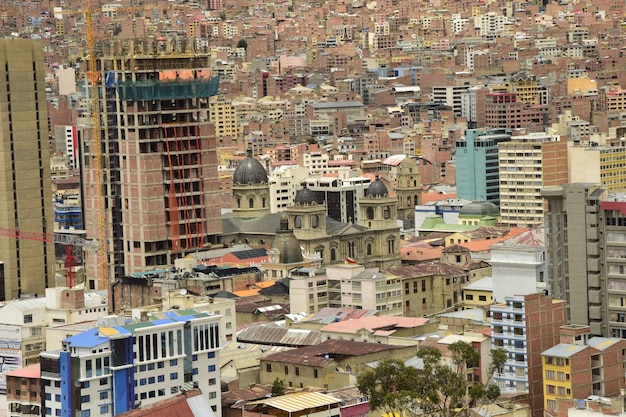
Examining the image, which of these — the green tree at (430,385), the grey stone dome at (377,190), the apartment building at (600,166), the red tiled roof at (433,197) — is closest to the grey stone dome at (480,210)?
the red tiled roof at (433,197)

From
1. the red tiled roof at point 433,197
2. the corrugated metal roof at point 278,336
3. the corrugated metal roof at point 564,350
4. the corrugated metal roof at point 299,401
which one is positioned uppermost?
the red tiled roof at point 433,197

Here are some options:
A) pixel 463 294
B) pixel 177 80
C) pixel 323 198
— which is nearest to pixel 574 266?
pixel 463 294

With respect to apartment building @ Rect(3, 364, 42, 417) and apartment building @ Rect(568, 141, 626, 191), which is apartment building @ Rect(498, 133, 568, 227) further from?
apartment building @ Rect(3, 364, 42, 417)

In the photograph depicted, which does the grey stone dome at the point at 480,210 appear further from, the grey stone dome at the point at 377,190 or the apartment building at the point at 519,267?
the apartment building at the point at 519,267

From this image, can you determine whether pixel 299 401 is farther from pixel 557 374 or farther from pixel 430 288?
pixel 430 288

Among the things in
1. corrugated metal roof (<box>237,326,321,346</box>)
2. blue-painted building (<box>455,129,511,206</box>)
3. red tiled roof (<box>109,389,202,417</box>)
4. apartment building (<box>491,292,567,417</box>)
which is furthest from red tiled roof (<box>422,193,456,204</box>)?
red tiled roof (<box>109,389,202,417</box>)

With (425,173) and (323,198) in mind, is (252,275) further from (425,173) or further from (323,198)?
(425,173)
